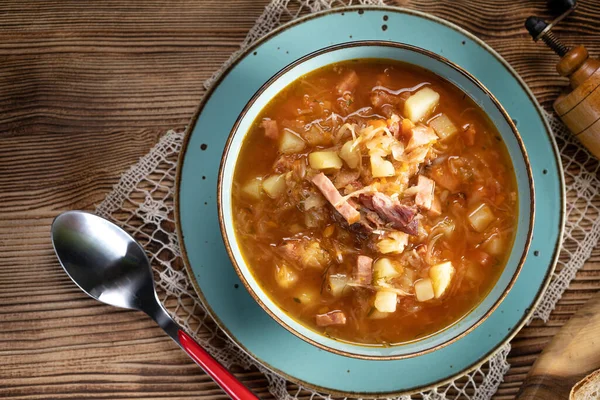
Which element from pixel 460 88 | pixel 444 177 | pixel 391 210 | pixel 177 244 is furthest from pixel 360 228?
pixel 177 244

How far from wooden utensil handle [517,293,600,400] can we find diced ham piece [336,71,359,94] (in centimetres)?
211

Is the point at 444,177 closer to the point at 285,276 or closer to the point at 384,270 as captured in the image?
the point at 384,270

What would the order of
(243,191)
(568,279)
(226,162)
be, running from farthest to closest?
(568,279) < (243,191) < (226,162)

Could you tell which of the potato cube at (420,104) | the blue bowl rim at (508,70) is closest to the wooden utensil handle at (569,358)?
the blue bowl rim at (508,70)

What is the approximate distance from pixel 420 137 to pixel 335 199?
0.59 metres

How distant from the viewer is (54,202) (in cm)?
375

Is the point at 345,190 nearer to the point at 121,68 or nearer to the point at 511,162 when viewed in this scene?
the point at 511,162

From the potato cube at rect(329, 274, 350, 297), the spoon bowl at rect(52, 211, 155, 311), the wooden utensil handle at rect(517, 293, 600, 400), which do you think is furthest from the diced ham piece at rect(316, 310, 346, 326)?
the wooden utensil handle at rect(517, 293, 600, 400)

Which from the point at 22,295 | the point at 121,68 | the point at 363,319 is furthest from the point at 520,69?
the point at 22,295

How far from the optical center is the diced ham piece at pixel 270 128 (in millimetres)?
3168

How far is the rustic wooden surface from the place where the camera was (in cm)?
369

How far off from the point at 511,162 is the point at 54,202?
2.99 metres

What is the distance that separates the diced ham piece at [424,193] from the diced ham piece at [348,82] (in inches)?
26.0

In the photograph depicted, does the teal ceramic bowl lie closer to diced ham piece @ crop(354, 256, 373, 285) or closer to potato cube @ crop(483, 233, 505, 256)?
potato cube @ crop(483, 233, 505, 256)
